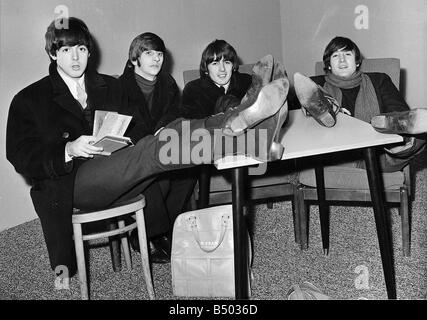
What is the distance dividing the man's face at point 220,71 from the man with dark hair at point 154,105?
0.77ft

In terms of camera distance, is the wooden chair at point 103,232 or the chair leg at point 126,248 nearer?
the wooden chair at point 103,232

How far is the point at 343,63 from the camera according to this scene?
2.93 metres

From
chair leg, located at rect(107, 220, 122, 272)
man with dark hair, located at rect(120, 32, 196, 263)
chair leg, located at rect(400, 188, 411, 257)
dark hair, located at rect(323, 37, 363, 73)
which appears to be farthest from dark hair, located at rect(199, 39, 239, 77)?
chair leg, located at rect(400, 188, 411, 257)

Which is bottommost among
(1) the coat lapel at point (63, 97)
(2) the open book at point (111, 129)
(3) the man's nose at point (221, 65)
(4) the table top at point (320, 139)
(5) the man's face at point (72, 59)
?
(4) the table top at point (320, 139)

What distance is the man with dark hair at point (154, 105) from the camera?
275cm

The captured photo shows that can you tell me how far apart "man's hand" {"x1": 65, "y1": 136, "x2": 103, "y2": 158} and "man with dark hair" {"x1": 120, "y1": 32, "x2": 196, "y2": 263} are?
478 mm

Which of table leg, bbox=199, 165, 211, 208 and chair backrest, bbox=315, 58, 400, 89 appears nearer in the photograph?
table leg, bbox=199, 165, 211, 208

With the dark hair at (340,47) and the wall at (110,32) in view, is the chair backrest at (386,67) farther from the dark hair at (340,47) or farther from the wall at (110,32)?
the wall at (110,32)

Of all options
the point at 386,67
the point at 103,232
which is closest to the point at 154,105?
the point at 103,232

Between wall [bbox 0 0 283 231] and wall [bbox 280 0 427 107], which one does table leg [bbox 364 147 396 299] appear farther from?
wall [bbox 280 0 427 107]

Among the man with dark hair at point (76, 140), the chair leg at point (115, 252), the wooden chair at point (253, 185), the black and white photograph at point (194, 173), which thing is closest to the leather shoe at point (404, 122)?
the black and white photograph at point (194, 173)

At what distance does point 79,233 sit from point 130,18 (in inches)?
68.2

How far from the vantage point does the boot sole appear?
6.24 feet

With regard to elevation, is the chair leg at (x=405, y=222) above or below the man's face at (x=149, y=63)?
below
